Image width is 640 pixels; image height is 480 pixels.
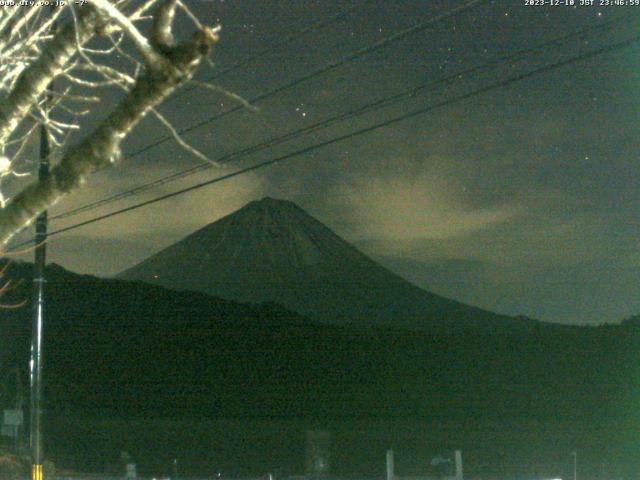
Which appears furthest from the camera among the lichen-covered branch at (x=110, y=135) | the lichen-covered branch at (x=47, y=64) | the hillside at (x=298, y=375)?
the hillside at (x=298, y=375)

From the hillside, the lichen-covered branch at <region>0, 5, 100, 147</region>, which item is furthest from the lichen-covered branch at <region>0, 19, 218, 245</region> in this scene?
the hillside

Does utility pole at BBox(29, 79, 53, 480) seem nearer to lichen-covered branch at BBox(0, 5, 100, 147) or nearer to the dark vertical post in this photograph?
the dark vertical post

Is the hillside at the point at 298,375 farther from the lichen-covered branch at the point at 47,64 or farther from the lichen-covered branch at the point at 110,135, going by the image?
the lichen-covered branch at the point at 110,135

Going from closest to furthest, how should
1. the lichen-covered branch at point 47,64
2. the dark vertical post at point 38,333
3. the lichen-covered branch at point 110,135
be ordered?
the lichen-covered branch at point 110,135 → the lichen-covered branch at point 47,64 → the dark vertical post at point 38,333

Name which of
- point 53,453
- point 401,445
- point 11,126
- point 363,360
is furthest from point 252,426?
point 11,126

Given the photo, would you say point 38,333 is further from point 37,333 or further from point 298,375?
point 298,375

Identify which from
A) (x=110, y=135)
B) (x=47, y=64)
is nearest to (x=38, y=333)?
(x=47, y=64)

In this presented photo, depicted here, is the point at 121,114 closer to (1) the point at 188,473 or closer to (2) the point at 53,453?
(1) the point at 188,473

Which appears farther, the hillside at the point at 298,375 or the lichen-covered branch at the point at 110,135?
the hillside at the point at 298,375

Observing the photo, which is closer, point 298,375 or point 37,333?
point 37,333

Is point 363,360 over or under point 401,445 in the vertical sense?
over

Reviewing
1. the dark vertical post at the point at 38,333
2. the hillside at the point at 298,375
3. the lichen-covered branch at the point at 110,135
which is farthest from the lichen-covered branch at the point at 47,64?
the hillside at the point at 298,375
